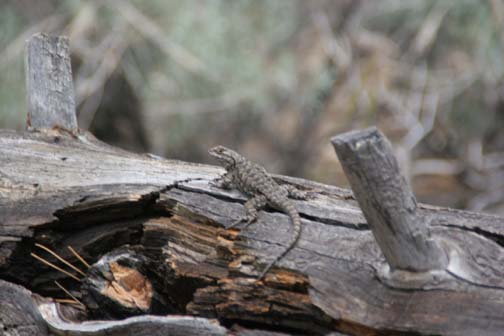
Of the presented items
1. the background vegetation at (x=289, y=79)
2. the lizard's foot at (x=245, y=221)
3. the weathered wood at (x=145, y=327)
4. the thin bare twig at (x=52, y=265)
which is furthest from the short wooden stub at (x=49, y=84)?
the background vegetation at (x=289, y=79)

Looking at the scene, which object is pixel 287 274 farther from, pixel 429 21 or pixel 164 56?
pixel 429 21

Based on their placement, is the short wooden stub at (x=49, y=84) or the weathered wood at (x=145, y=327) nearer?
the weathered wood at (x=145, y=327)

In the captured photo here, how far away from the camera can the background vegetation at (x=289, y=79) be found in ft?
23.6

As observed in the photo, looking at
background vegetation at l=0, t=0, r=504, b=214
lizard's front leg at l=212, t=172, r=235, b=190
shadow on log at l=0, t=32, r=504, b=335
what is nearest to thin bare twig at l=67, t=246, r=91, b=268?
shadow on log at l=0, t=32, r=504, b=335

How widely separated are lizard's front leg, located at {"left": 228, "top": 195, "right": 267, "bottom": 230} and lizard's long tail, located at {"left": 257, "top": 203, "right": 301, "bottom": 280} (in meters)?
0.11

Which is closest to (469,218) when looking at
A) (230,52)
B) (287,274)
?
(287,274)

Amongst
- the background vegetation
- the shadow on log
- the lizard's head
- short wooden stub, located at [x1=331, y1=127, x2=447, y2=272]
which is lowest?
the shadow on log

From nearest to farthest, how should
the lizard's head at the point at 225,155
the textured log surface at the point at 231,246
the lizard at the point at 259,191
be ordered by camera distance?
the textured log surface at the point at 231,246 → the lizard at the point at 259,191 → the lizard's head at the point at 225,155

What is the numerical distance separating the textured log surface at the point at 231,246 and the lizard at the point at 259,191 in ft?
0.13

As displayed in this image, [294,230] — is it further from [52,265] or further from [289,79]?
[289,79]

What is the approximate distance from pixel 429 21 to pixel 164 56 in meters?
3.51

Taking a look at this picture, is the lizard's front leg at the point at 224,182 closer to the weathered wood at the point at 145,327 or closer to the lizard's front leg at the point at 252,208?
the lizard's front leg at the point at 252,208

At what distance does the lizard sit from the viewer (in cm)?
294

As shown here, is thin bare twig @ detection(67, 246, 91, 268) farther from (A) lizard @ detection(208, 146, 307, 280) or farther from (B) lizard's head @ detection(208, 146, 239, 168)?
(B) lizard's head @ detection(208, 146, 239, 168)
